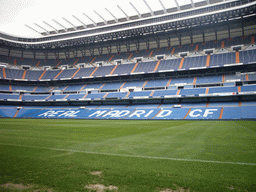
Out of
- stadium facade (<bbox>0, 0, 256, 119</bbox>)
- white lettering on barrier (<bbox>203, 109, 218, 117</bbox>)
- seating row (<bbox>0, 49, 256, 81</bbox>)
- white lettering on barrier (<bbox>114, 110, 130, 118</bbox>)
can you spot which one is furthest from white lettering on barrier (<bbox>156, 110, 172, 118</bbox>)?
seating row (<bbox>0, 49, 256, 81</bbox>)

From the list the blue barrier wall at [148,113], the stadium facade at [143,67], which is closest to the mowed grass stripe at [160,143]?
the blue barrier wall at [148,113]

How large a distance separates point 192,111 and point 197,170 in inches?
1067

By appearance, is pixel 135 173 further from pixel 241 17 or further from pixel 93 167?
pixel 241 17

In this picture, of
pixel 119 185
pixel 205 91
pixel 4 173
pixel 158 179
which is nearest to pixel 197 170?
pixel 158 179

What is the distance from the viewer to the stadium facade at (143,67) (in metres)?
31.9

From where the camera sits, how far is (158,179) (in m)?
3.21

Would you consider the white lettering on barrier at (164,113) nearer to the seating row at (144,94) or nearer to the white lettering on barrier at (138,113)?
the white lettering on barrier at (138,113)

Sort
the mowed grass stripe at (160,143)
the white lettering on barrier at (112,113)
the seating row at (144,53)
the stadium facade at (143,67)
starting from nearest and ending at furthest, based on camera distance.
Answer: the mowed grass stripe at (160,143)
the stadium facade at (143,67)
the white lettering on barrier at (112,113)
the seating row at (144,53)

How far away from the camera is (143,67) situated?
140ft

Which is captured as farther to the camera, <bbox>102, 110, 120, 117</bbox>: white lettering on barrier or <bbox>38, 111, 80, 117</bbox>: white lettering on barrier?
<bbox>38, 111, 80, 117</bbox>: white lettering on barrier

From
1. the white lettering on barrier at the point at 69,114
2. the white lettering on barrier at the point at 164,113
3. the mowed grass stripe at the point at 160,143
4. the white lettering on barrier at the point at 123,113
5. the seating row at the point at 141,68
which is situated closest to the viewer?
the mowed grass stripe at the point at 160,143

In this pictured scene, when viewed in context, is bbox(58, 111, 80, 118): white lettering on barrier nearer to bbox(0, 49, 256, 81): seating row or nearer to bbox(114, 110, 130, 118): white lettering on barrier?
bbox(114, 110, 130, 118): white lettering on barrier

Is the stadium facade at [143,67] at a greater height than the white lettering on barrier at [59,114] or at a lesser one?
greater

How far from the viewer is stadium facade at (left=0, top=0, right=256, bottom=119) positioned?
1255 inches
